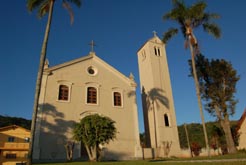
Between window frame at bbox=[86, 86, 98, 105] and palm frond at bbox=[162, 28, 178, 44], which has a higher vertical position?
palm frond at bbox=[162, 28, 178, 44]

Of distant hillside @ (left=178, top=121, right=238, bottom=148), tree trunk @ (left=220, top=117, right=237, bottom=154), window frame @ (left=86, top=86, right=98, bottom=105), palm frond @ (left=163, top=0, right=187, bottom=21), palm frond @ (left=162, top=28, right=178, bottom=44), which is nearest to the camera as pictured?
palm frond @ (left=163, top=0, right=187, bottom=21)

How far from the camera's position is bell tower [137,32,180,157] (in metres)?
25.2

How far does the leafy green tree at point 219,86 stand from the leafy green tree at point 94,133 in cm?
1278

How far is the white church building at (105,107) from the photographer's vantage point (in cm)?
2077

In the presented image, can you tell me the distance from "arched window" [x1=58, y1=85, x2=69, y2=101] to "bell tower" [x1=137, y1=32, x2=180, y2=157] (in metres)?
10.4

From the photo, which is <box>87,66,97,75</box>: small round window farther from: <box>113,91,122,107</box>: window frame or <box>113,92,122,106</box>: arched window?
<box>113,92,122,106</box>: arched window

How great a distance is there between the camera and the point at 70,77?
23844mm

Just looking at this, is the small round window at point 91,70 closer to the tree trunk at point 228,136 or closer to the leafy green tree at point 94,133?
the leafy green tree at point 94,133

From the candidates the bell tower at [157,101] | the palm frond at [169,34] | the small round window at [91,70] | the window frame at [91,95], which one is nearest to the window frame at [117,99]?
the window frame at [91,95]

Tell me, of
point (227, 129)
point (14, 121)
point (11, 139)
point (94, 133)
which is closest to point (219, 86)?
point (227, 129)

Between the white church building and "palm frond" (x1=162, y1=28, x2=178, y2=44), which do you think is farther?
the white church building

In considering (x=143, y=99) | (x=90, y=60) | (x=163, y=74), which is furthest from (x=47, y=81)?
(x=163, y=74)

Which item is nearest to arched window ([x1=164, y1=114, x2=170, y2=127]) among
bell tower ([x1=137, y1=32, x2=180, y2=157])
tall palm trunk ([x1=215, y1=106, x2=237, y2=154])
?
bell tower ([x1=137, y1=32, x2=180, y2=157])

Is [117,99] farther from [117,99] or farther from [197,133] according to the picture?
[197,133]
